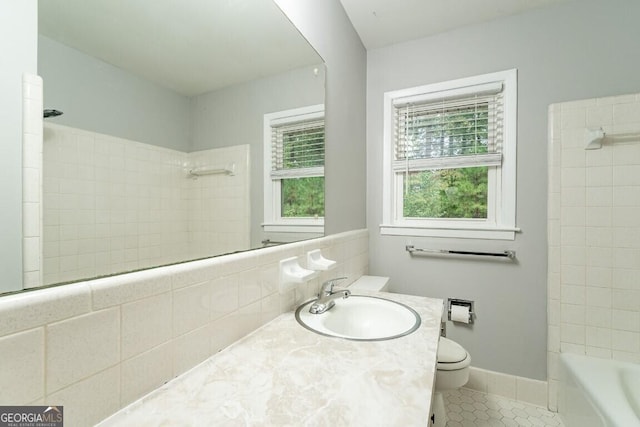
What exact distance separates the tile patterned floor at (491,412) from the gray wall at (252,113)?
59.4 inches

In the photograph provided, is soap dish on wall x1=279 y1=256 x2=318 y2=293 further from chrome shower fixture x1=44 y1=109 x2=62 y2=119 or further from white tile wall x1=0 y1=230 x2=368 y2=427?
chrome shower fixture x1=44 y1=109 x2=62 y2=119

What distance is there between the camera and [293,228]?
1186 millimetres

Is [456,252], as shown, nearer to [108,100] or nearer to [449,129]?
[449,129]

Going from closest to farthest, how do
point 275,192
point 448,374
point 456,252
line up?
1. point 275,192
2. point 448,374
3. point 456,252

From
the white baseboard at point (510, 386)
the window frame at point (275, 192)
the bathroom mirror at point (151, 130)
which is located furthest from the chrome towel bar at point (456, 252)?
the bathroom mirror at point (151, 130)

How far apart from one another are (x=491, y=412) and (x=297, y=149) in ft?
6.17

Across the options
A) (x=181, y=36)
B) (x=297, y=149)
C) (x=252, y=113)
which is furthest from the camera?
(x=297, y=149)

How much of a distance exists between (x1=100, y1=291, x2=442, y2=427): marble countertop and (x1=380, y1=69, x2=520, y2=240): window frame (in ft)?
4.05

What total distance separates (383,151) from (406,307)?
129 cm

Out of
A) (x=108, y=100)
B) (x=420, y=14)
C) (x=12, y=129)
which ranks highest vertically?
(x=420, y=14)

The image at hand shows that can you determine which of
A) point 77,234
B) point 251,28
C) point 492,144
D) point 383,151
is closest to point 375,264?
point 383,151

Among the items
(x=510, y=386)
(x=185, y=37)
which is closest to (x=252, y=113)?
(x=185, y=37)

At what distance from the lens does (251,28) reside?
38.1 inches

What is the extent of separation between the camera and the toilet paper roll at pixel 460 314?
180cm
